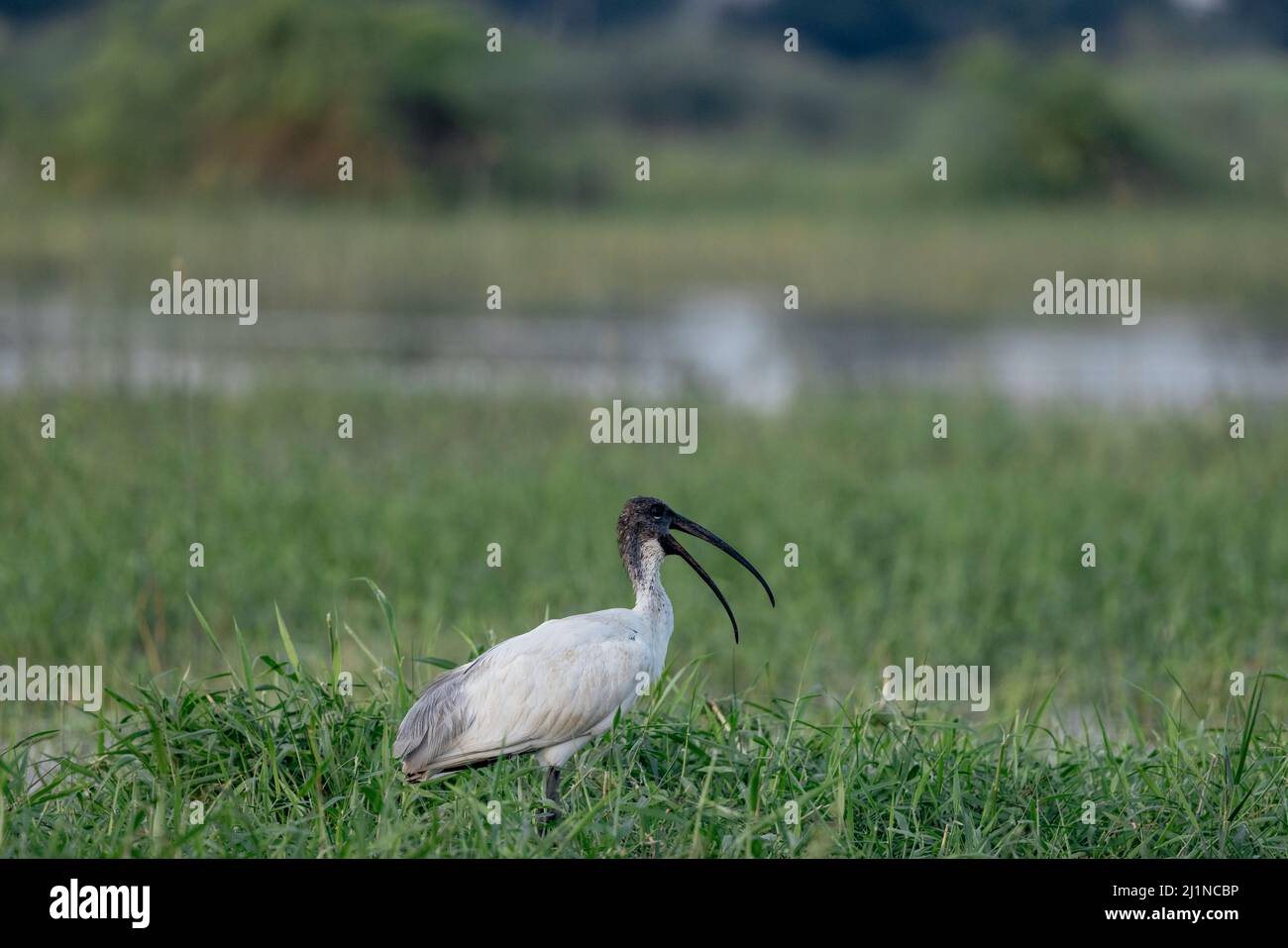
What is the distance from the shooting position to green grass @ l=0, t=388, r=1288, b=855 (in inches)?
170

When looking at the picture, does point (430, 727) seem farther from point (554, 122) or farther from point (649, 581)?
point (554, 122)

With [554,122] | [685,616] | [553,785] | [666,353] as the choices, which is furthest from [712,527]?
[554,122]

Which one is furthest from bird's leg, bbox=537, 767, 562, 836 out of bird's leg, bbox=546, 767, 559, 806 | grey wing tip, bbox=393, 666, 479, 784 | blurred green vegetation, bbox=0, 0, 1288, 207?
blurred green vegetation, bbox=0, 0, 1288, 207

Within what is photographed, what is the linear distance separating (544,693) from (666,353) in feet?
44.2

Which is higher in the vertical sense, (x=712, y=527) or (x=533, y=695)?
(x=712, y=527)

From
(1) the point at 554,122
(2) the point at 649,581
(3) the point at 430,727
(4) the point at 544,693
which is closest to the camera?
(4) the point at 544,693

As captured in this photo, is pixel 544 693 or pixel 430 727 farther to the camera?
pixel 430 727

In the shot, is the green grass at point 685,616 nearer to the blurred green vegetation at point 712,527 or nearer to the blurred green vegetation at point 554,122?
the blurred green vegetation at point 712,527

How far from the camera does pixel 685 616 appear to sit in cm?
777

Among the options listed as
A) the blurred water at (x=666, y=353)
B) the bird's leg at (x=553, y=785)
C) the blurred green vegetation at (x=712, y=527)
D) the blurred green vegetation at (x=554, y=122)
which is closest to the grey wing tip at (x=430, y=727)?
the bird's leg at (x=553, y=785)

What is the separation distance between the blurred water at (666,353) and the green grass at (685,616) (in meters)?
0.72
